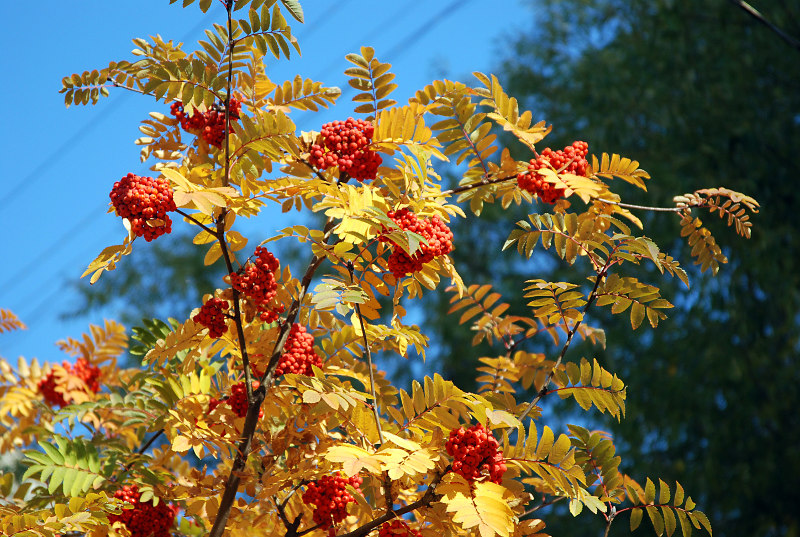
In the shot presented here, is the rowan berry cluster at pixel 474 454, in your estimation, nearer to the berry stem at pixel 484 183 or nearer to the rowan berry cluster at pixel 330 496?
the rowan berry cluster at pixel 330 496

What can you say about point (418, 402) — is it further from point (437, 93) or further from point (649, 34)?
point (649, 34)

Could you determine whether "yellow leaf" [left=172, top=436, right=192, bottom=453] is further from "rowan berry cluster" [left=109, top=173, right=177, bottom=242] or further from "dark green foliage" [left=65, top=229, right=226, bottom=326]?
"dark green foliage" [left=65, top=229, right=226, bottom=326]

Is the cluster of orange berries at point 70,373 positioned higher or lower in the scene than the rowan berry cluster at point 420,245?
lower

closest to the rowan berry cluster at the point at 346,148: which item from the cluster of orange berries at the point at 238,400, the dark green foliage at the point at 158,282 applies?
the cluster of orange berries at the point at 238,400

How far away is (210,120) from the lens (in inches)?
66.7

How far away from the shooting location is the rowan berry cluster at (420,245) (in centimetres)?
143

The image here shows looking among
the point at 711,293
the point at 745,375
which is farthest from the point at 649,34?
the point at 745,375

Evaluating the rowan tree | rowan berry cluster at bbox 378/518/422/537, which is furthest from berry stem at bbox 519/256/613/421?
rowan berry cluster at bbox 378/518/422/537

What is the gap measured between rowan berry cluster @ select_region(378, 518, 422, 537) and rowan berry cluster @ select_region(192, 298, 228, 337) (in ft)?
1.72

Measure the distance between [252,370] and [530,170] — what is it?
0.74 meters

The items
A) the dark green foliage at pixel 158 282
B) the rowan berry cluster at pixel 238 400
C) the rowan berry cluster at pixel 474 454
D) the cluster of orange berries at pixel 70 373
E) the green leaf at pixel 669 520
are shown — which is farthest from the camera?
the dark green foliage at pixel 158 282

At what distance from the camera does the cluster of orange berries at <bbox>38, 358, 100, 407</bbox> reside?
8.73ft

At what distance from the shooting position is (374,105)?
172 cm

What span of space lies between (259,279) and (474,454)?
563 millimetres
